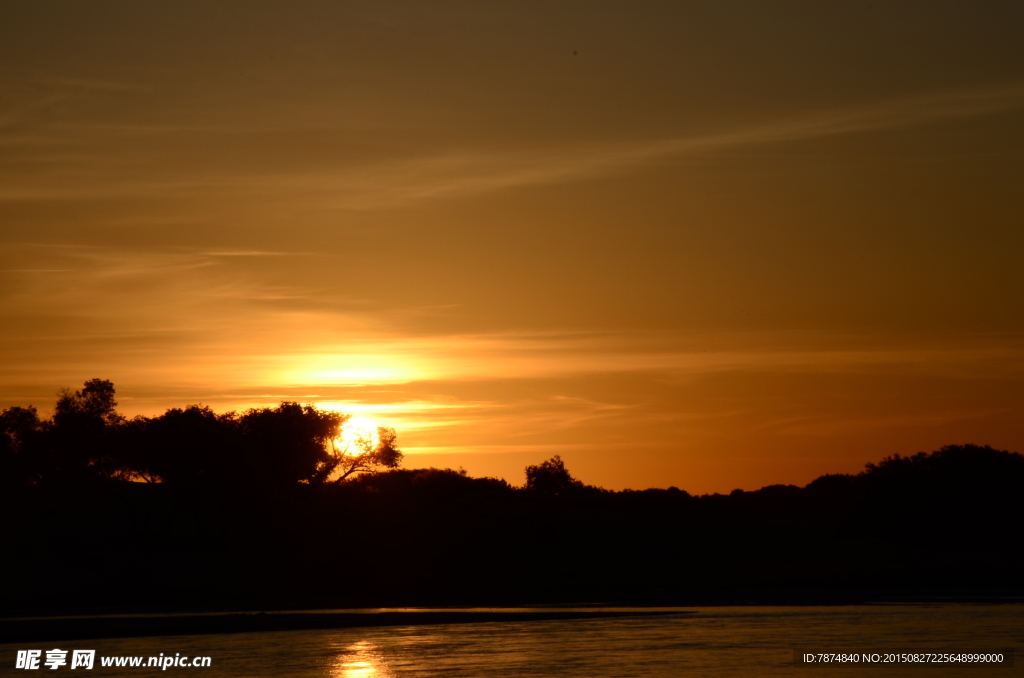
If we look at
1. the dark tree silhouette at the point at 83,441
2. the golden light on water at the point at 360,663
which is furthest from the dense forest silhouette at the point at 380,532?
the golden light on water at the point at 360,663

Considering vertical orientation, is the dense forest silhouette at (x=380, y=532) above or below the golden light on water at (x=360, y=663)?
above

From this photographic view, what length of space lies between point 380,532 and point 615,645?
61.6 metres

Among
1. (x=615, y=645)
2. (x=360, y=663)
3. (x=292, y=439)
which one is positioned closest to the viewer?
(x=360, y=663)

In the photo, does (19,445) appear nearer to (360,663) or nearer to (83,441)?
(83,441)

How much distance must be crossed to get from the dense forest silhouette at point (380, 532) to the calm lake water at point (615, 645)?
15.4 metres

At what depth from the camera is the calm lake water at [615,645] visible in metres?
46.1

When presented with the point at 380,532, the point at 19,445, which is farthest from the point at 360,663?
the point at 19,445

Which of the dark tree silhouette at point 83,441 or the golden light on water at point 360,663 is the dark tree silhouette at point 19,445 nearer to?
the dark tree silhouette at point 83,441

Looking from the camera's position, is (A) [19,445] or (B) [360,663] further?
(A) [19,445]

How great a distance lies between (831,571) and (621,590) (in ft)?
55.5

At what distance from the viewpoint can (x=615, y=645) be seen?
53.2m

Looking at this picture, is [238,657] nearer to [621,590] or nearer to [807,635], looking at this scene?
[807,635]

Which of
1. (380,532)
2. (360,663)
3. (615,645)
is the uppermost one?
(380,532)

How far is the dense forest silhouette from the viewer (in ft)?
286
